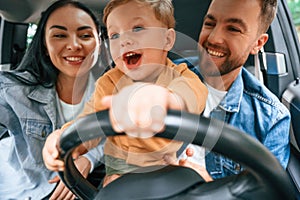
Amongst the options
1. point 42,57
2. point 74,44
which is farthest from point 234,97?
point 42,57

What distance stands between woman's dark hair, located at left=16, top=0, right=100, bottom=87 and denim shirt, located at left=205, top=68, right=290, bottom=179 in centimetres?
50

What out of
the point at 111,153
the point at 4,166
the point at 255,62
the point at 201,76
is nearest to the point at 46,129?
the point at 4,166

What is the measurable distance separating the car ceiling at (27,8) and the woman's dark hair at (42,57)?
0.03m

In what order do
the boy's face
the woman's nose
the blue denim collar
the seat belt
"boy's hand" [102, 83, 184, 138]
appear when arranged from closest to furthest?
"boy's hand" [102, 83, 184, 138] → the boy's face → the blue denim collar → the woman's nose → the seat belt

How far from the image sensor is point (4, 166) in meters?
1.36

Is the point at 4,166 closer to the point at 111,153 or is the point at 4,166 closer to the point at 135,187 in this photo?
the point at 111,153

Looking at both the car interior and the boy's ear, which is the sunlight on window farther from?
the boy's ear

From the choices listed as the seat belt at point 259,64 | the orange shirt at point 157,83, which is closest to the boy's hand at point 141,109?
the orange shirt at point 157,83

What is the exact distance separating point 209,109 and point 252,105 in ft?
1.05

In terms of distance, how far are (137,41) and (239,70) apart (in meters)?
0.45

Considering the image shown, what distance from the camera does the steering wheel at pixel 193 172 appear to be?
1.88 feet

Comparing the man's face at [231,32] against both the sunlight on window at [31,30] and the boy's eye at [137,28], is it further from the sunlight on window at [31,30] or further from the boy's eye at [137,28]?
the sunlight on window at [31,30]

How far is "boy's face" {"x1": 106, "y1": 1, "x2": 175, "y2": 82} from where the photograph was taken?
957 millimetres

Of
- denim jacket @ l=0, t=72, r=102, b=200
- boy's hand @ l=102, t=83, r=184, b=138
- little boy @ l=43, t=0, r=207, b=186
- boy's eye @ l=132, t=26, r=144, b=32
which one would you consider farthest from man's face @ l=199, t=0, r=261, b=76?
boy's hand @ l=102, t=83, r=184, b=138
